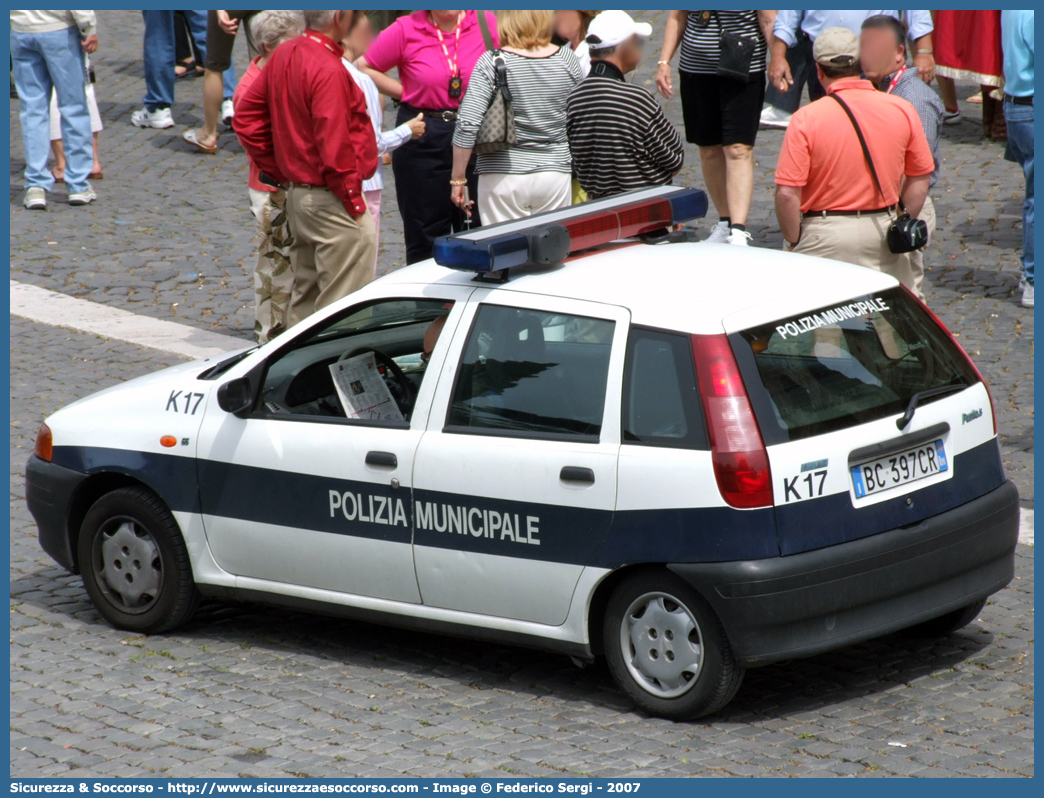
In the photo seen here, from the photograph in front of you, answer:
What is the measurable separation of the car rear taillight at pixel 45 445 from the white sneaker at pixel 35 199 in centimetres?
761

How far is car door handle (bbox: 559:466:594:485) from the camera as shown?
17.1 feet

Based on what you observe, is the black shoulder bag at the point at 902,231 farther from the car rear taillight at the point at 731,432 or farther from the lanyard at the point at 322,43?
the lanyard at the point at 322,43

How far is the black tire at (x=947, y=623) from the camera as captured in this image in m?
5.82

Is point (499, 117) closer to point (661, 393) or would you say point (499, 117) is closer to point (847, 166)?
point (847, 166)

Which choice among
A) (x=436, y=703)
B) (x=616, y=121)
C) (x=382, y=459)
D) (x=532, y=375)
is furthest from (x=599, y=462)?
(x=616, y=121)

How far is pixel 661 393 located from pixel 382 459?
1.16 metres

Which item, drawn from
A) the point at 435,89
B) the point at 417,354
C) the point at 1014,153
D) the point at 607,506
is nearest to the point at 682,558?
the point at 607,506

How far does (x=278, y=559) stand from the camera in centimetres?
599

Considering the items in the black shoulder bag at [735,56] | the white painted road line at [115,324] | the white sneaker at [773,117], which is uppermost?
the black shoulder bag at [735,56]

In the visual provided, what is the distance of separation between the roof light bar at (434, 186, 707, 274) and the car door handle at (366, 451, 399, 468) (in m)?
0.75

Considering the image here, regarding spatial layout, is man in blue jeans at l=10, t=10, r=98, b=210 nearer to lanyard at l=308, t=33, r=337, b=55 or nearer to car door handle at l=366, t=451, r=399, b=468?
lanyard at l=308, t=33, r=337, b=55

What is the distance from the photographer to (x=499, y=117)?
28.8 ft

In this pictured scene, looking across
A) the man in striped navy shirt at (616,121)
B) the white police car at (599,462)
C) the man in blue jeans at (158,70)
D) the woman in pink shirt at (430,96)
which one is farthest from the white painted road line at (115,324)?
the man in blue jeans at (158,70)

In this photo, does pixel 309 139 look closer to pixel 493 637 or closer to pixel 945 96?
pixel 493 637
